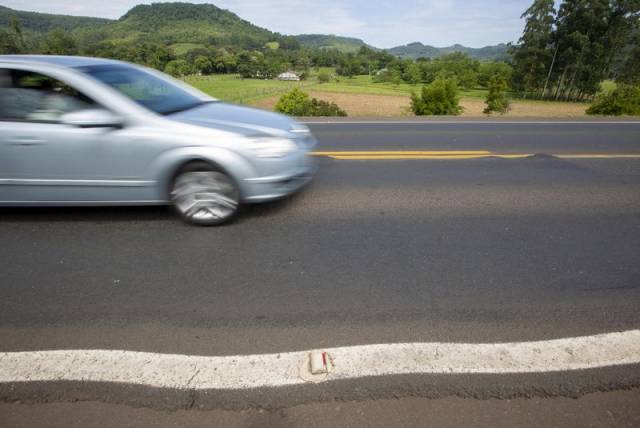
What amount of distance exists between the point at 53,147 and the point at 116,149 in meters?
0.63

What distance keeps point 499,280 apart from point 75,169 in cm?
418

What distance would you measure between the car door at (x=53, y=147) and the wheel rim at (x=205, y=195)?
1.29 feet

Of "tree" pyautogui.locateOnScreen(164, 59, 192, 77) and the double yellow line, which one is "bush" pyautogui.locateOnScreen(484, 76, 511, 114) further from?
"tree" pyautogui.locateOnScreen(164, 59, 192, 77)

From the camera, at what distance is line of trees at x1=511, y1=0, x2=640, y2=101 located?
44844 mm

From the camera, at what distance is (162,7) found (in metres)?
177

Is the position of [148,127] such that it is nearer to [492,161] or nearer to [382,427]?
[382,427]

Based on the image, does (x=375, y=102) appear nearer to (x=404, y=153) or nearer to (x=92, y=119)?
(x=404, y=153)

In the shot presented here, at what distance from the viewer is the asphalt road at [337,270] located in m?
2.33

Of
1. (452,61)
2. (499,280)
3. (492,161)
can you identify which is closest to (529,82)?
(452,61)

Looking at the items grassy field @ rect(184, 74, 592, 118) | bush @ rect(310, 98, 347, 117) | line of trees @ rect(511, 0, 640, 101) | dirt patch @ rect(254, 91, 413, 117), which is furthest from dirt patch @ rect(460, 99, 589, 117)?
bush @ rect(310, 98, 347, 117)

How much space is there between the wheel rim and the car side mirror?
2.62ft

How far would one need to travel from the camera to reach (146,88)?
13.5 feet

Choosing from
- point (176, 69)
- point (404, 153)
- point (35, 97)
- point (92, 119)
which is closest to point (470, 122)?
point (404, 153)

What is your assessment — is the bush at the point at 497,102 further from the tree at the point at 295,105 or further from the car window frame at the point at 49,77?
the car window frame at the point at 49,77
